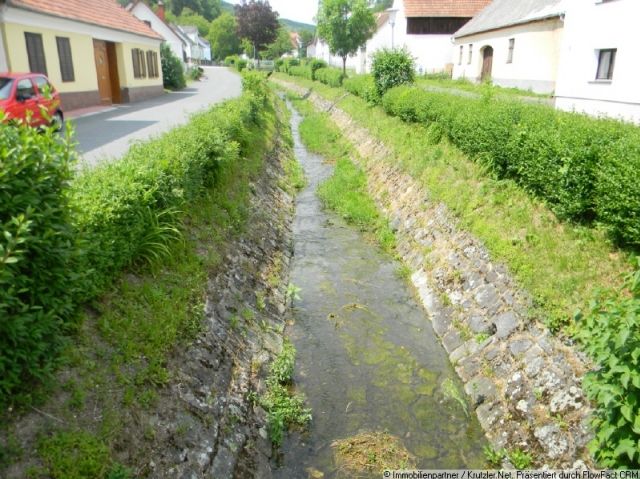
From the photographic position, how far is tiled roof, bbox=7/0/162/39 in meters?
18.7

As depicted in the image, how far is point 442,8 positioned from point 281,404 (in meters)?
46.0

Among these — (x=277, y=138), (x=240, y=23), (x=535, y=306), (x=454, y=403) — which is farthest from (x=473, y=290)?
(x=240, y=23)

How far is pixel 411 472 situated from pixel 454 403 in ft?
4.59

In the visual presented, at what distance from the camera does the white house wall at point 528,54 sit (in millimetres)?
26984

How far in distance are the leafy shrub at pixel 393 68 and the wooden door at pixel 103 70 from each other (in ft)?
47.8

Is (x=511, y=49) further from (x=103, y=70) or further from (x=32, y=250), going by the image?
(x=32, y=250)

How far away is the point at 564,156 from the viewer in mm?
7250

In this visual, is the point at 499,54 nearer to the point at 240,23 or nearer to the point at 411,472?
the point at 411,472

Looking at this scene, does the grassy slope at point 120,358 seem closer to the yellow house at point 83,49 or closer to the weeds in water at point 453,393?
the weeds in water at point 453,393

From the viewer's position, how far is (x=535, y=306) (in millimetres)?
6531

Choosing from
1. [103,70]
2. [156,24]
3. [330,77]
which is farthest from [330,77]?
[156,24]

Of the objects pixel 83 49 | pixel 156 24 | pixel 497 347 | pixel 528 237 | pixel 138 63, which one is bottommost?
pixel 497 347

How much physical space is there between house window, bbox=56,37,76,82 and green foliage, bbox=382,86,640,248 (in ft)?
57.8

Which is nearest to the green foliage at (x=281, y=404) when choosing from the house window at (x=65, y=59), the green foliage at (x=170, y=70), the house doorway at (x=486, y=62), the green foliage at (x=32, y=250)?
the green foliage at (x=32, y=250)
